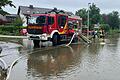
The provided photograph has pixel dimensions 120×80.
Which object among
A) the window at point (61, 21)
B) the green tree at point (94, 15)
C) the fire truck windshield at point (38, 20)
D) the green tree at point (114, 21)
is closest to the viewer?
the fire truck windshield at point (38, 20)

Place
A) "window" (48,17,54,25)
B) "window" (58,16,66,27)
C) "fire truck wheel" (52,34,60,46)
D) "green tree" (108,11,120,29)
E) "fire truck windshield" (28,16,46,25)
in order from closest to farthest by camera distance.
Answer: "fire truck windshield" (28,16,46,25) → "window" (48,17,54,25) → "fire truck wheel" (52,34,60,46) → "window" (58,16,66,27) → "green tree" (108,11,120,29)

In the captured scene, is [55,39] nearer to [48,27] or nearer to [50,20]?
[48,27]

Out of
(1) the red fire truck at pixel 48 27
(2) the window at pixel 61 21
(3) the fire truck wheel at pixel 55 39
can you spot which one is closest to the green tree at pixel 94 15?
(2) the window at pixel 61 21

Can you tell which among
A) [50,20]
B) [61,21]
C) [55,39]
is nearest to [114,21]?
[61,21]

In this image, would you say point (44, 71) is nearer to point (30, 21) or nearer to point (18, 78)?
point (18, 78)

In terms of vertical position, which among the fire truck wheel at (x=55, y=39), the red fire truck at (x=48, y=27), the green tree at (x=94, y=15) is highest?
the green tree at (x=94, y=15)

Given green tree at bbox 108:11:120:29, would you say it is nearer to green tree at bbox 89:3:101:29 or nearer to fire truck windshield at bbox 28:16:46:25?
green tree at bbox 89:3:101:29

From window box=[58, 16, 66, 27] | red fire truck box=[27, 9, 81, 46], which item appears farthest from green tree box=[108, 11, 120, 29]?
window box=[58, 16, 66, 27]

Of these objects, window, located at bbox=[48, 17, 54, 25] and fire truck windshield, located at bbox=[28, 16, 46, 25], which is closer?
fire truck windshield, located at bbox=[28, 16, 46, 25]

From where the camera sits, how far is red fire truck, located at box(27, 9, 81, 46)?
86.0 ft

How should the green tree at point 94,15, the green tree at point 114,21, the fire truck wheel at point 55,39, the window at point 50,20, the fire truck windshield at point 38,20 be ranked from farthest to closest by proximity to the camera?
the green tree at point 114,21, the green tree at point 94,15, the fire truck wheel at point 55,39, the window at point 50,20, the fire truck windshield at point 38,20

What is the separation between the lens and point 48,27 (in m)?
26.5

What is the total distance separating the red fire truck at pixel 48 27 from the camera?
26.2m

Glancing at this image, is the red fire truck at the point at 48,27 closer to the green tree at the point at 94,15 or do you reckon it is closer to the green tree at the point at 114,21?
the green tree at the point at 94,15
